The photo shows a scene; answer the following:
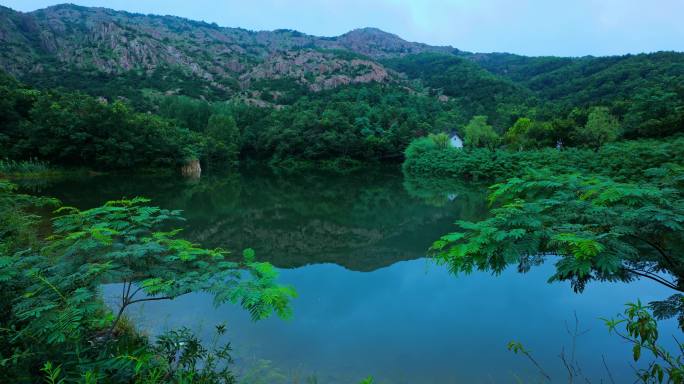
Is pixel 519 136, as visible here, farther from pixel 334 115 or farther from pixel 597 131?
pixel 334 115

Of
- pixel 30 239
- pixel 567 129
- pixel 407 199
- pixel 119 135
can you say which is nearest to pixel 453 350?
pixel 30 239

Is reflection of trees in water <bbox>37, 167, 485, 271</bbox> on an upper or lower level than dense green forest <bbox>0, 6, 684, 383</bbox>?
lower

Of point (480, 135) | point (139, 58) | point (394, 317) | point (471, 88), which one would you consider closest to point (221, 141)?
point (480, 135)

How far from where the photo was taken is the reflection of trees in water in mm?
11547

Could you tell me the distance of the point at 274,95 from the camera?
92.0m

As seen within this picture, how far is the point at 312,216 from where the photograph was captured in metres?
17.2

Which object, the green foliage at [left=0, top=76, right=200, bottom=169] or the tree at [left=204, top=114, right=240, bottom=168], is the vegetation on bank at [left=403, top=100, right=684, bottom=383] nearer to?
the green foliage at [left=0, top=76, right=200, bottom=169]

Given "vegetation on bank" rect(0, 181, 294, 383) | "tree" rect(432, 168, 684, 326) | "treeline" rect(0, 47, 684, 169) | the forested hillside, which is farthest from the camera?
the forested hillside

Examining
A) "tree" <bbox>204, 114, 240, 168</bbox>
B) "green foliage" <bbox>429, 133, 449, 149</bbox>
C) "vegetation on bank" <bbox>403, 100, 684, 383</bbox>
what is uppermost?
"green foliage" <bbox>429, 133, 449, 149</bbox>

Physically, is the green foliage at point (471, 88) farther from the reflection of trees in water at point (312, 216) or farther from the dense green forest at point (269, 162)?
the reflection of trees in water at point (312, 216)

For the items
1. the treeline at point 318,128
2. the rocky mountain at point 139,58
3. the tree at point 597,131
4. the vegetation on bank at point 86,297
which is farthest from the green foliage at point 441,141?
the rocky mountain at point 139,58

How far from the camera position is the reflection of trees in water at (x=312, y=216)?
1155 cm

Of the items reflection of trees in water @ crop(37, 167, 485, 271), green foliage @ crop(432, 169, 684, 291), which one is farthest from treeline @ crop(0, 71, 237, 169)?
green foliage @ crop(432, 169, 684, 291)

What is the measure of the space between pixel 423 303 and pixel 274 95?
3596 inches
